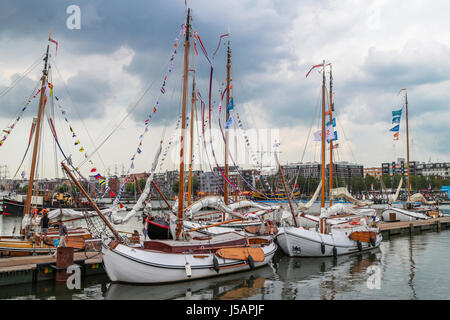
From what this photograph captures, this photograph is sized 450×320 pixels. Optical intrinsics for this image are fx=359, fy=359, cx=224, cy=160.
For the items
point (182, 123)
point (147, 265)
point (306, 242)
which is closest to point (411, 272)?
point (306, 242)

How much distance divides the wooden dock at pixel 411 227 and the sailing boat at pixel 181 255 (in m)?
25.6

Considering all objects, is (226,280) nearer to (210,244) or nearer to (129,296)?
(210,244)

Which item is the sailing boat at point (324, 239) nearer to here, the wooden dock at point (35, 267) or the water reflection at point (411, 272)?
the water reflection at point (411, 272)

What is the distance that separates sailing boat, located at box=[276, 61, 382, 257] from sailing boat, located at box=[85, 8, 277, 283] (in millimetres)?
3928

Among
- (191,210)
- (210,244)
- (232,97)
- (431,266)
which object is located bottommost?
(431,266)

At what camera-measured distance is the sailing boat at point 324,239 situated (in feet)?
89.8

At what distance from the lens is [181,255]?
19.4 metres

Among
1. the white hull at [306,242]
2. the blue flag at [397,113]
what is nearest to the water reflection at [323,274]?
the white hull at [306,242]

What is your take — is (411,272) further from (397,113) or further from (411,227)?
(397,113)

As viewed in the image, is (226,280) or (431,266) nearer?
(226,280)

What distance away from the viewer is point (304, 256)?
27.7m

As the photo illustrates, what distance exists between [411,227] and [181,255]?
122 feet
